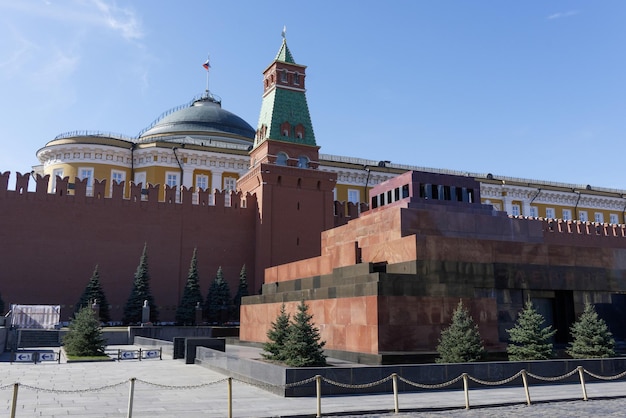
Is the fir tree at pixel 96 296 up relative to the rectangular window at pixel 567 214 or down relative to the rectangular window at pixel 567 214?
down

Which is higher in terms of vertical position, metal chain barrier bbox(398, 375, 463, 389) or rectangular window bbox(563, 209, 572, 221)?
rectangular window bbox(563, 209, 572, 221)

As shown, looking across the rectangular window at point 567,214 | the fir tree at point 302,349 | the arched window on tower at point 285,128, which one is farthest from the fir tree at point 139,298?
the rectangular window at point 567,214

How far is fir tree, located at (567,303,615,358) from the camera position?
11.4m

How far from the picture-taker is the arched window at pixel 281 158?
1041 inches

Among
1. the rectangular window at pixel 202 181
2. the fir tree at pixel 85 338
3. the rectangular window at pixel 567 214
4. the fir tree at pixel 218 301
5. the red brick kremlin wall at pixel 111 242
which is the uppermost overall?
the rectangular window at pixel 202 181

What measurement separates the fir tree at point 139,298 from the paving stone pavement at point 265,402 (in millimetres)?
12158

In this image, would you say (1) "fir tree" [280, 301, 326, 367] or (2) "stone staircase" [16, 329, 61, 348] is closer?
(1) "fir tree" [280, 301, 326, 367]

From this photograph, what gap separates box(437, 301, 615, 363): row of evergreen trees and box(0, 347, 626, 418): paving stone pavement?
754 millimetres

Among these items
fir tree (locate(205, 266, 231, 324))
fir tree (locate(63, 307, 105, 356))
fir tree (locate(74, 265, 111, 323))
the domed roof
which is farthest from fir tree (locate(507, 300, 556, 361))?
the domed roof

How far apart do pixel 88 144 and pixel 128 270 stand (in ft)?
33.3

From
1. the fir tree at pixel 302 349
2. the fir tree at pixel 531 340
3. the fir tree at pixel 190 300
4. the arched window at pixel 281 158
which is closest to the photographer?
the fir tree at pixel 302 349

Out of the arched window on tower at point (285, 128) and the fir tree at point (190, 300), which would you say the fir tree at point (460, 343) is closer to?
the fir tree at point (190, 300)

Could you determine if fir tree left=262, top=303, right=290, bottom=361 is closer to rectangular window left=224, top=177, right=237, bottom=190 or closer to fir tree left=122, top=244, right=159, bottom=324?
fir tree left=122, top=244, right=159, bottom=324

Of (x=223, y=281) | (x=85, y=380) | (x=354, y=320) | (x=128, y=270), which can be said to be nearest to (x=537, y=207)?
(x=223, y=281)
